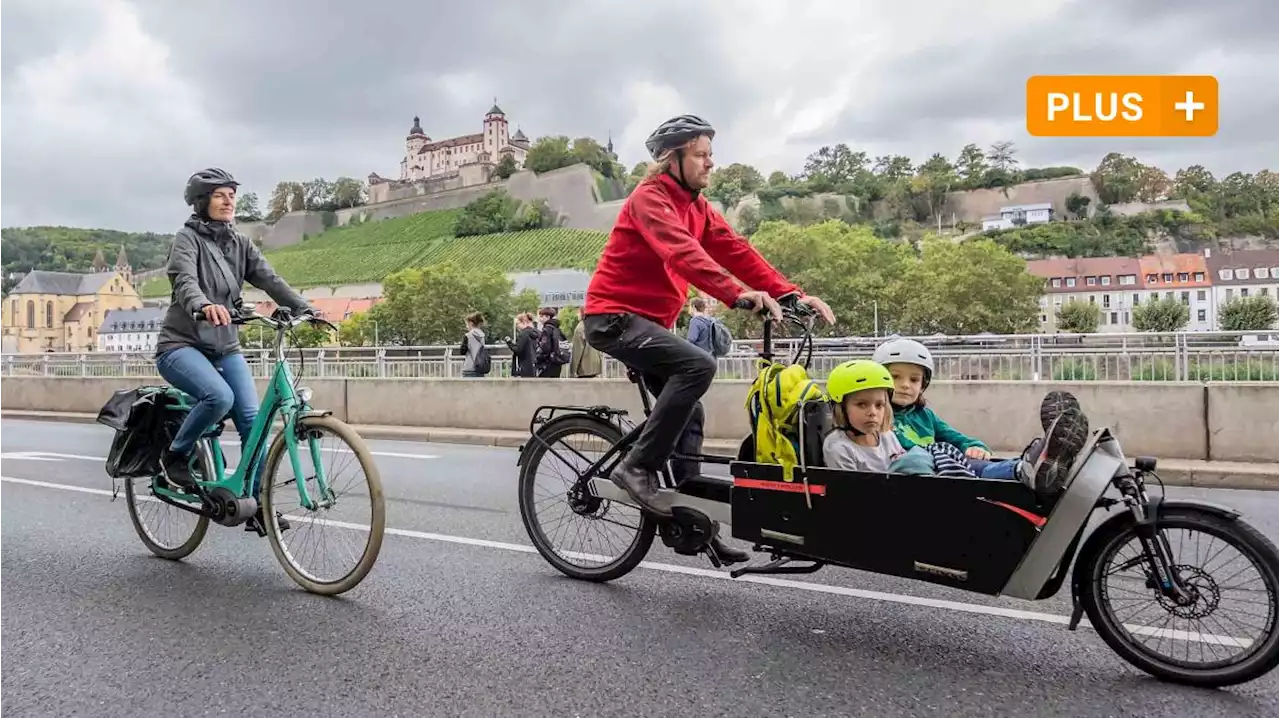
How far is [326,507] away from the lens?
15.1 feet

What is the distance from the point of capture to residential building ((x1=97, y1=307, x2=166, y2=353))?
150750mm

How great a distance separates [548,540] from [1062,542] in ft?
8.51

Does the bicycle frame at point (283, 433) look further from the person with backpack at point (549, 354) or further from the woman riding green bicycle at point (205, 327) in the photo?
the person with backpack at point (549, 354)

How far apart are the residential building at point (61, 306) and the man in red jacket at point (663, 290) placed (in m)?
181

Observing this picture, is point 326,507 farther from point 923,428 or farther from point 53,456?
point 53,456

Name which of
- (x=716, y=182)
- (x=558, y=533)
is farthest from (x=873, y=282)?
(x=558, y=533)

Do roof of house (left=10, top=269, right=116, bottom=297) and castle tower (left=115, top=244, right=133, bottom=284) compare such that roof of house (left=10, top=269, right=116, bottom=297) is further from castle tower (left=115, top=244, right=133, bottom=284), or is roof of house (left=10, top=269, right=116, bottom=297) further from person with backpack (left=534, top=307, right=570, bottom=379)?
person with backpack (left=534, top=307, right=570, bottom=379)

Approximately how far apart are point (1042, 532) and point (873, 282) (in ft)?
366

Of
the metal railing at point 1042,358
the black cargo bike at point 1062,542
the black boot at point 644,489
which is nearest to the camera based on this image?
the black cargo bike at point 1062,542

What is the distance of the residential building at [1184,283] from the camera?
114250 millimetres

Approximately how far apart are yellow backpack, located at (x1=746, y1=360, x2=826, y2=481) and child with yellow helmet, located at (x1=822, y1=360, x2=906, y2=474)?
0.10 meters

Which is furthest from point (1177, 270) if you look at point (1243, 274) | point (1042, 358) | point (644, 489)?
point (644, 489)

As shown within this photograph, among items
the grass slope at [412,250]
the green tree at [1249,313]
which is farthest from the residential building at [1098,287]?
the grass slope at [412,250]

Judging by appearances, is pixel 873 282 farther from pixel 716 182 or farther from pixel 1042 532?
pixel 1042 532
